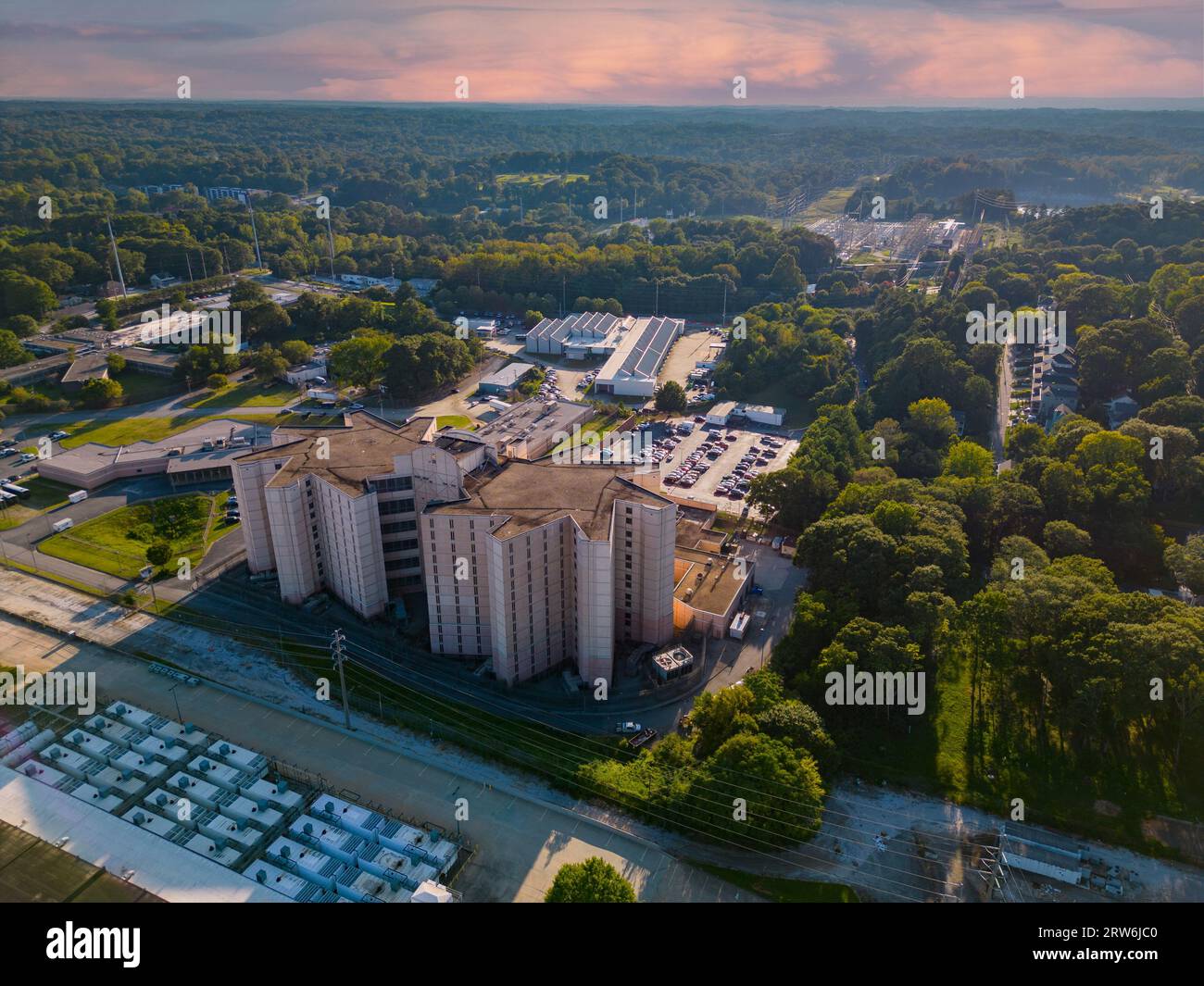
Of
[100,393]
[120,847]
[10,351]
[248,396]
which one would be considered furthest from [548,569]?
[10,351]

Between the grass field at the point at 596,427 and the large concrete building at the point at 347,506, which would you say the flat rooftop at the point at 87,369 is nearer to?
the large concrete building at the point at 347,506

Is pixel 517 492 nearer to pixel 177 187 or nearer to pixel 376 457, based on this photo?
pixel 376 457

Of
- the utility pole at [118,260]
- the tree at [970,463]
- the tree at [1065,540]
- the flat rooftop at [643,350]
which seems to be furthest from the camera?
the utility pole at [118,260]

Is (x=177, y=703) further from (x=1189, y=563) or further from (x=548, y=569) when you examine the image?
(x=1189, y=563)

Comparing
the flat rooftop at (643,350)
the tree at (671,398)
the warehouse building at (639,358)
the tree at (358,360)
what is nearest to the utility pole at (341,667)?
the tree at (358,360)

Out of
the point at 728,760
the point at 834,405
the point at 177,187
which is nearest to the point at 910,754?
the point at 728,760

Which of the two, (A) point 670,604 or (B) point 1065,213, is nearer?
(A) point 670,604
